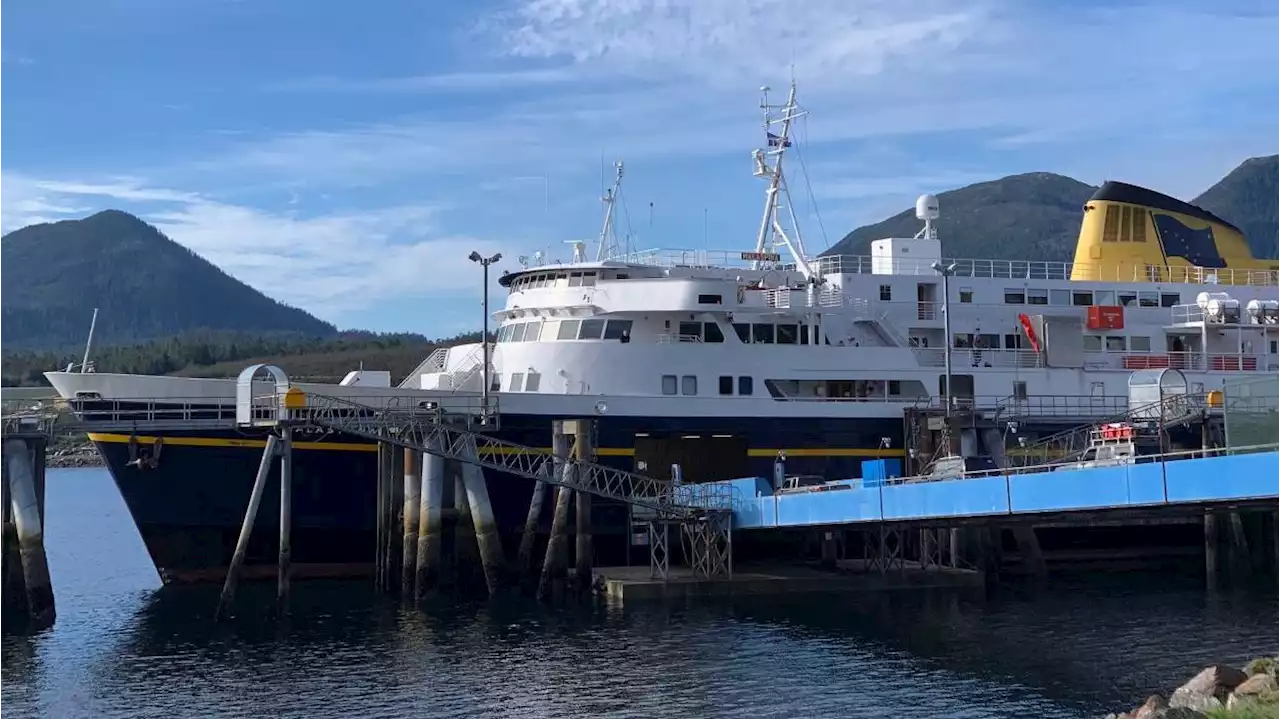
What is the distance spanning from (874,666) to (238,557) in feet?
46.1

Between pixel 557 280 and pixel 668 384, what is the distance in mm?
4415

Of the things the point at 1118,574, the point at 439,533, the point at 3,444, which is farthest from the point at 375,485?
the point at 1118,574

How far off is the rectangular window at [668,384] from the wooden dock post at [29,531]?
605 inches

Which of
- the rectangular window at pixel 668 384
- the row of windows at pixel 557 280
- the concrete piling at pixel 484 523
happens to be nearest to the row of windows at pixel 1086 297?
the rectangular window at pixel 668 384

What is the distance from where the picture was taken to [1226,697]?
19.7m

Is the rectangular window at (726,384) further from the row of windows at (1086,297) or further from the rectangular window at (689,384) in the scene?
the row of windows at (1086,297)

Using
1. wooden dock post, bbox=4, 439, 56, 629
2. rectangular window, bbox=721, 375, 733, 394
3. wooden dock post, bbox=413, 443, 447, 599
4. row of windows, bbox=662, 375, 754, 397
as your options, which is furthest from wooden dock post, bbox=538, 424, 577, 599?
wooden dock post, bbox=4, 439, 56, 629

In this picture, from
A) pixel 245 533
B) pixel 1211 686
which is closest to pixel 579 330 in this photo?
pixel 245 533

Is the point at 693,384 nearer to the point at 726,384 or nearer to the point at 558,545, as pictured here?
the point at 726,384

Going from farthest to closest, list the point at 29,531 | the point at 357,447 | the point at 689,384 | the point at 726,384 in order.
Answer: the point at 726,384 < the point at 689,384 < the point at 357,447 < the point at 29,531

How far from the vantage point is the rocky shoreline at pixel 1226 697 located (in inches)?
672

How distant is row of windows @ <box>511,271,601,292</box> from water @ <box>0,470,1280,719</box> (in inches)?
386

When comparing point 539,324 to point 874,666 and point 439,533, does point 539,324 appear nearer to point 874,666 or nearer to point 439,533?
point 439,533

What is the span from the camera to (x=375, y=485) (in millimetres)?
37219
